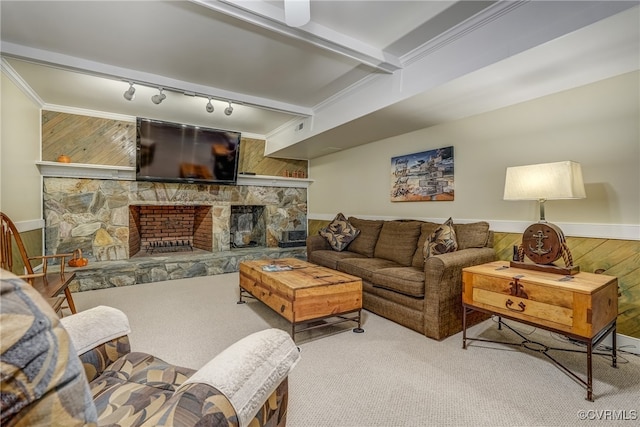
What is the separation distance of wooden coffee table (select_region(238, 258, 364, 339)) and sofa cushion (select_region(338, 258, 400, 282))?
46 cm

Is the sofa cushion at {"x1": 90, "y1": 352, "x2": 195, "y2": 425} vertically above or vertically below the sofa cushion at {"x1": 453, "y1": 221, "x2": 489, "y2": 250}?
below

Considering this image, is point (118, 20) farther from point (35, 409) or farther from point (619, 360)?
point (619, 360)

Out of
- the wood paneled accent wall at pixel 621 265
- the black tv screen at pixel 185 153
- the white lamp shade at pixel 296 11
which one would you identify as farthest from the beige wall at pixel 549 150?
the black tv screen at pixel 185 153

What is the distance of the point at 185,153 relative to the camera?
4.58 metres

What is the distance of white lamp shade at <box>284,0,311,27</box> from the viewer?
1704 millimetres

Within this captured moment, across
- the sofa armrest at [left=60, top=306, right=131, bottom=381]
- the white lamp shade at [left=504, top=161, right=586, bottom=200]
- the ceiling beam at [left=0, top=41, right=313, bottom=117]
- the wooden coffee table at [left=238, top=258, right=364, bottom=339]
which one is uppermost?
the ceiling beam at [left=0, top=41, right=313, bottom=117]

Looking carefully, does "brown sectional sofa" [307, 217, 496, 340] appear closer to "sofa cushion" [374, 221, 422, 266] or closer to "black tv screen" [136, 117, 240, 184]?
"sofa cushion" [374, 221, 422, 266]

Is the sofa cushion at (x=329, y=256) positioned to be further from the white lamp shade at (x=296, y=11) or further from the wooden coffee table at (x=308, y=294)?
the white lamp shade at (x=296, y=11)

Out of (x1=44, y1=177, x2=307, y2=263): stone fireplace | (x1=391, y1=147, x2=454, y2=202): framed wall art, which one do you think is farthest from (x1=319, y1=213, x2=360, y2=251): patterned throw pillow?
(x1=44, y1=177, x2=307, y2=263): stone fireplace

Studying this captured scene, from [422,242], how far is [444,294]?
96cm

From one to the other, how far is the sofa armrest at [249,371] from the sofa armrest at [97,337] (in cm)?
65

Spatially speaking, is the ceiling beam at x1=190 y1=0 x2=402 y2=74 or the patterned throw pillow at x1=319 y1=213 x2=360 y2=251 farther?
the patterned throw pillow at x1=319 y1=213 x2=360 y2=251

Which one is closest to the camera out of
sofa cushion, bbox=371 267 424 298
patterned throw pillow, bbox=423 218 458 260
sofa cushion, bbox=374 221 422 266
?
sofa cushion, bbox=371 267 424 298

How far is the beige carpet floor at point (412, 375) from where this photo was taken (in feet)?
5.07
